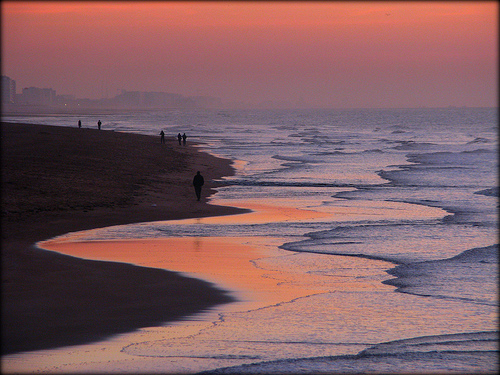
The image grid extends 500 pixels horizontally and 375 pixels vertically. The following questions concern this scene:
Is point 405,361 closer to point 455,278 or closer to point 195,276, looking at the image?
point 455,278

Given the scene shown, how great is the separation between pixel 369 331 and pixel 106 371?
3982 millimetres

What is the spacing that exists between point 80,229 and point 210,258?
219 inches

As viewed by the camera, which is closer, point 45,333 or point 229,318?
point 45,333

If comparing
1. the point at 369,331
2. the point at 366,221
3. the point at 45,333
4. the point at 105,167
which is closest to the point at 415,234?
the point at 366,221

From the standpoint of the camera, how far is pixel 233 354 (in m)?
8.65

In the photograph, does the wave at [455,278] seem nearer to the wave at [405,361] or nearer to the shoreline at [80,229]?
the wave at [405,361]

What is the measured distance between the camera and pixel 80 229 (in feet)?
61.9

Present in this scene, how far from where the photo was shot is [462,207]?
2475 cm

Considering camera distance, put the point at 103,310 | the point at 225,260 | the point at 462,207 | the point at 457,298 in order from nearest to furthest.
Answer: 1. the point at 103,310
2. the point at 457,298
3. the point at 225,260
4. the point at 462,207

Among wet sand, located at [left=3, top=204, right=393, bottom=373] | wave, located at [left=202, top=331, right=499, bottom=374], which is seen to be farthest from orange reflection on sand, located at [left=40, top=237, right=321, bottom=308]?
wave, located at [left=202, top=331, right=499, bottom=374]

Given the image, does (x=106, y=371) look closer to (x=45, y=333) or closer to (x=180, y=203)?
(x=45, y=333)

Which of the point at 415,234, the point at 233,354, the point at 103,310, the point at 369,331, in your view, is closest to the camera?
the point at 233,354

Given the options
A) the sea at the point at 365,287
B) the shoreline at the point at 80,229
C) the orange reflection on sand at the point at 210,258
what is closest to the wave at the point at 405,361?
the sea at the point at 365,287

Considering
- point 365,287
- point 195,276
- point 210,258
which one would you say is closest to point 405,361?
point 365,287
